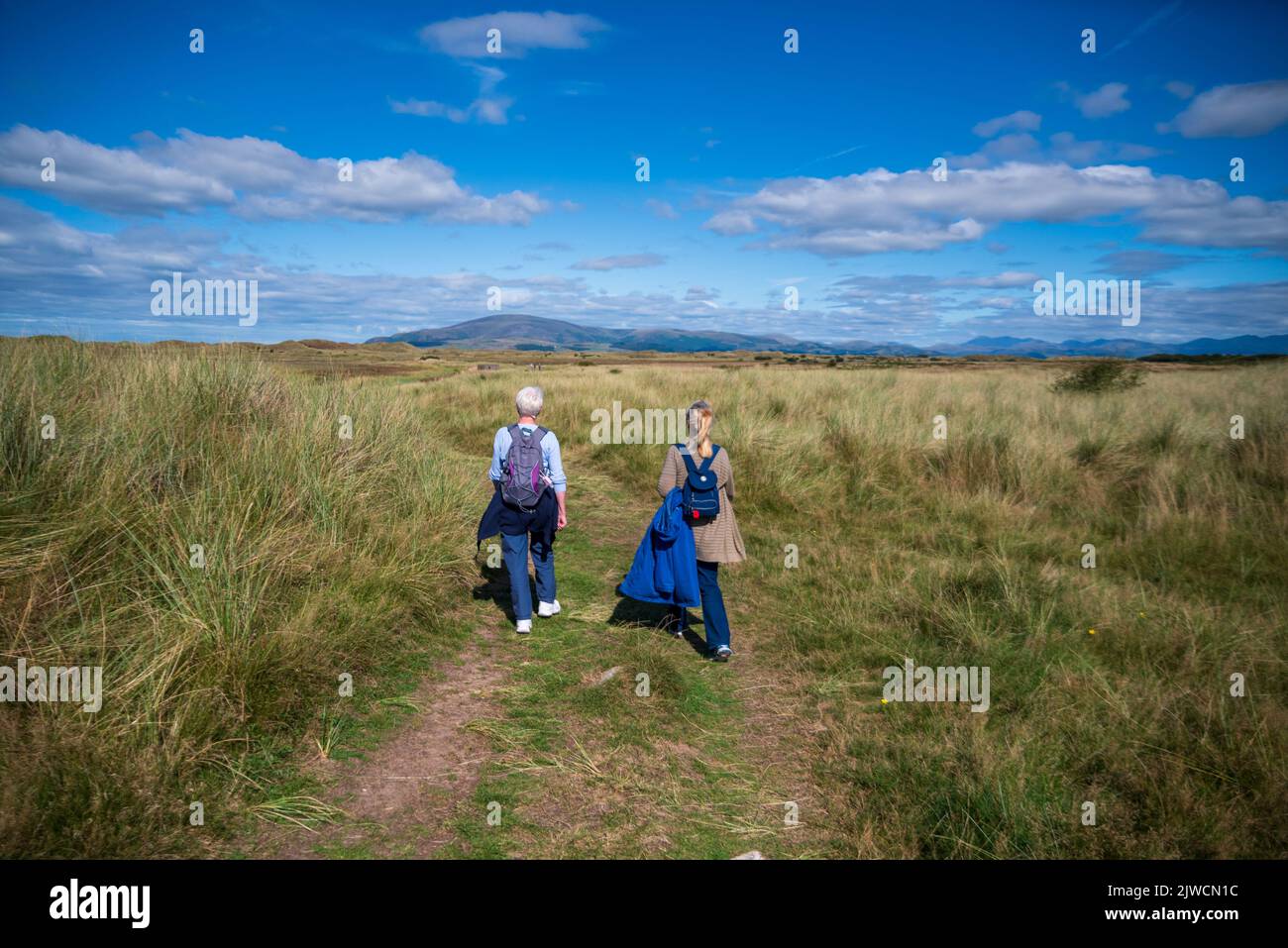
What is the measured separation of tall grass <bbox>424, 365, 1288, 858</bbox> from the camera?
321cm

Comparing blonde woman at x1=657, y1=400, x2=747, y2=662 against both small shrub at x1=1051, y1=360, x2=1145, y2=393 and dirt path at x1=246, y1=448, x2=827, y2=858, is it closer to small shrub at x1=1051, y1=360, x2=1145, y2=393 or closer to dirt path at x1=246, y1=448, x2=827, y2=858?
dirt path at x1=246, y1=448, x2=827, y2=858

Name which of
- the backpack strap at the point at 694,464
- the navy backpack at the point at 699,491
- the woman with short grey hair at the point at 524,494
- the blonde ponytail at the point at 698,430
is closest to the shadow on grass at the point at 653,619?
the woman with short grey hair at the point at 524,494

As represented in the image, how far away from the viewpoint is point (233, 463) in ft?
17.4

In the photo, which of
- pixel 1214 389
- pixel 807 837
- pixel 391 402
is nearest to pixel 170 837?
pixel 807 837

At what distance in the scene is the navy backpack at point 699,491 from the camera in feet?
16.4

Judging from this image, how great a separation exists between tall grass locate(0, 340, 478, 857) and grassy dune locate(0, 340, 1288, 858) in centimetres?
2

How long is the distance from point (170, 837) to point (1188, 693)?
18.4 ft

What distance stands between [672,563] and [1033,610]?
3.14m

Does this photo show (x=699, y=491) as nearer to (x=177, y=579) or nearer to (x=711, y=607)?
(x=711, y=607)

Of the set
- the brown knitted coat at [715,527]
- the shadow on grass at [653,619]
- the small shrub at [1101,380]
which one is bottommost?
the shadow on grass at [653,619]

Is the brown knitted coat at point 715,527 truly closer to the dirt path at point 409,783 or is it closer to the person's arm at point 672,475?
the person's arm at point 672,475

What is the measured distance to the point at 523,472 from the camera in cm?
517

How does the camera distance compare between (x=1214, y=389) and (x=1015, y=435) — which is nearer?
(x=1015, y=435)

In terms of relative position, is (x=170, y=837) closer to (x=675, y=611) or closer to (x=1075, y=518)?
(x=675, y=611)
